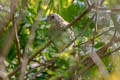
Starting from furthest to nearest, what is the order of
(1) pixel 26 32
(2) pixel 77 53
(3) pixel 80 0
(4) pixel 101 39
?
(1) pixel 26 32
(3) pixel 80 0
(4) pixel 101 39
(2) pixel 77 53

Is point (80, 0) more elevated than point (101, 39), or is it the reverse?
point (80, 0)

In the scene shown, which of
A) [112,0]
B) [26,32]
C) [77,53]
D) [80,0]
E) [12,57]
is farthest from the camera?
[26,32]

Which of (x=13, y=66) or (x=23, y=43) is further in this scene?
(x=23, y=43)

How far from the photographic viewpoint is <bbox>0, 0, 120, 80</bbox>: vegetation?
154 centimetres

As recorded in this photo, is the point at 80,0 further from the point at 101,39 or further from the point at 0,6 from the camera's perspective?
the point at 0,6

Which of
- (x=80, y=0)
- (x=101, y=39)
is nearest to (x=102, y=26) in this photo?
(x=101, y=39)

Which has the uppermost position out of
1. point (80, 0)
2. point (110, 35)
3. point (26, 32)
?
point (26, 32)

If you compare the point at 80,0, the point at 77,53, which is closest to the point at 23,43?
the point at 80,0

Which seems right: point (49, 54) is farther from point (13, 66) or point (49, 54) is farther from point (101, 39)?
point (101, 39)

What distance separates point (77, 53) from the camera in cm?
182

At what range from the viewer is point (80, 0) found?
2252 millimetres

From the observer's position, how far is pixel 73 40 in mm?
1637

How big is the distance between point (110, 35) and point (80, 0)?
1.47 ft

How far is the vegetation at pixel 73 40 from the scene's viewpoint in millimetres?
1539
